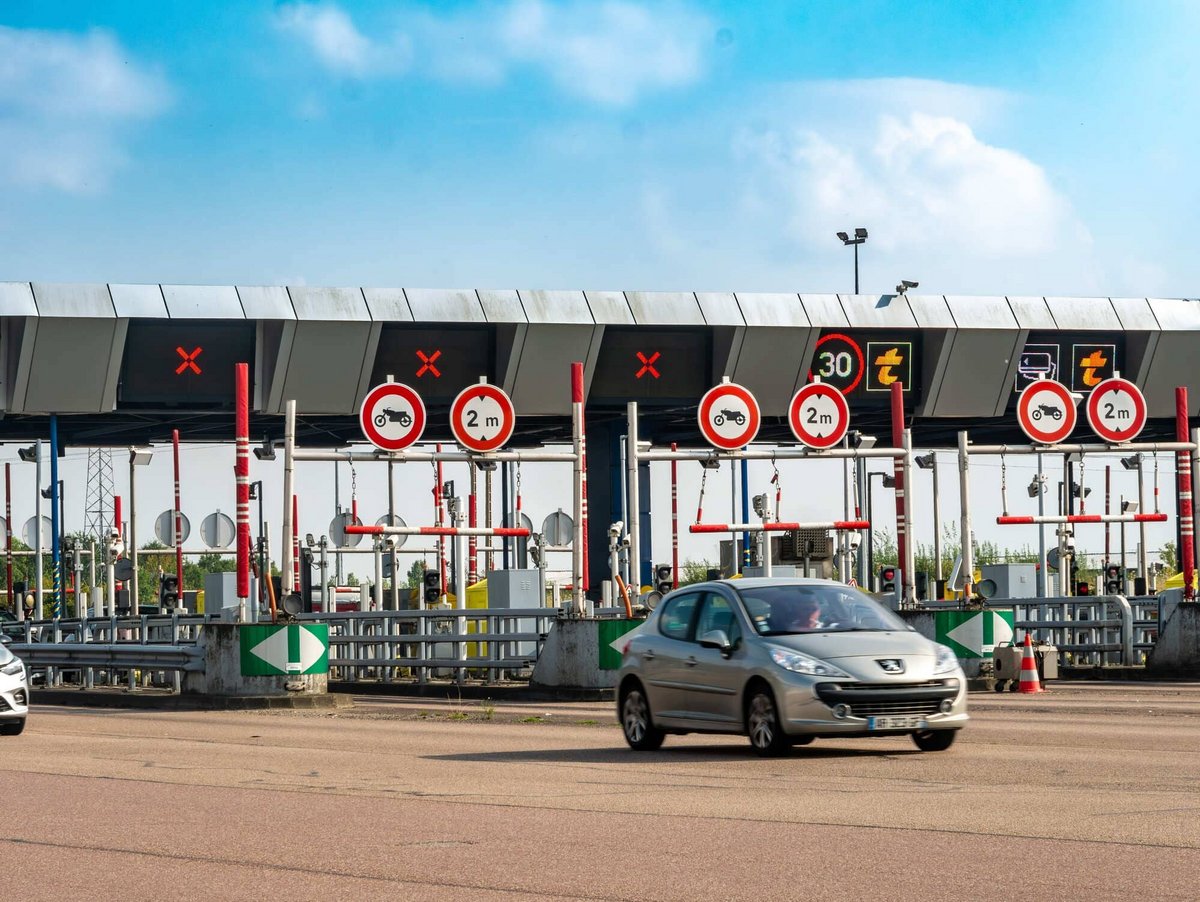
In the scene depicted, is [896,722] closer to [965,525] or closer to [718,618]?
[718,618]

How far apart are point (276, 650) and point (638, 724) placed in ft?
29.2

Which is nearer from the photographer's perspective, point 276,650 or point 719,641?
point 719,641

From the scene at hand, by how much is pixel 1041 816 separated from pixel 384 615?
1871cm

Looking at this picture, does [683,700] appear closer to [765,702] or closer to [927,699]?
[765,702]

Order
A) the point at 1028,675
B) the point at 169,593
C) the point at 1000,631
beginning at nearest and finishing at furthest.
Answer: the point at 1028,675, the point at 1000,631, the point at 169,593

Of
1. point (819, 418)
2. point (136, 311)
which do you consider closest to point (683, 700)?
point (819, 418)

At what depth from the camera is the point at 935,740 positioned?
15.2 m

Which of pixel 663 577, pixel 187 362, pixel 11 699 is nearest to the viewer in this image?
pixel 11 699

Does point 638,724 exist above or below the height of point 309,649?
below

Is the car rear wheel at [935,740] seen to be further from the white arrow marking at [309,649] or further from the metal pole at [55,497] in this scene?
the metal pole at [55,497]

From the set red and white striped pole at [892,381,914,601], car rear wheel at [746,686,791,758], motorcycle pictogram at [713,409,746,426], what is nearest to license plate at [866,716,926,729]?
car rear wheel at [746,686,791,758]

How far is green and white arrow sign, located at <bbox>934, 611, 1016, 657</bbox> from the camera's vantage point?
25.5 meters

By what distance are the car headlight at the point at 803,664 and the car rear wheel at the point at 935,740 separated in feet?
3.40

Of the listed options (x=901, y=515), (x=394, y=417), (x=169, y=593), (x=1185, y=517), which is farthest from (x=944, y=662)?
(x=169, y=593)
